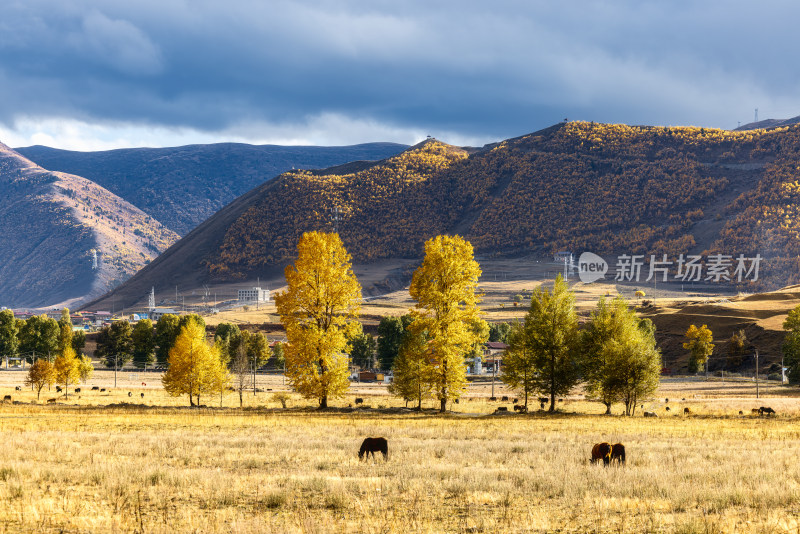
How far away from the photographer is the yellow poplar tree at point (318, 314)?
1734 inches

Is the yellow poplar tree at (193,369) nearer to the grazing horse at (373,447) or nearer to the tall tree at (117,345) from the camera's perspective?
the grazing horse at (373,447)

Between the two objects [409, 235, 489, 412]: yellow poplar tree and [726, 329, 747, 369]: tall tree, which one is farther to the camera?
[726, 329, 747, 369]: tall tree

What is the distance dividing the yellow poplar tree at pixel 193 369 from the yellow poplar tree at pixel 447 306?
20.4 metres

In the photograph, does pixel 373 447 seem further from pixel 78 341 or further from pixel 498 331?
pixel 78 341

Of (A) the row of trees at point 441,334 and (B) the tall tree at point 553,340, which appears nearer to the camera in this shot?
(A) the row of trees at point 441,334

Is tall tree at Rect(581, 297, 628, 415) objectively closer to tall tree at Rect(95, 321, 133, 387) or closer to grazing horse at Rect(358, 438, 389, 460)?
grazing horse at Rect(358, 438, 389, 460)

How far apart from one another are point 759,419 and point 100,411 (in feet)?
130

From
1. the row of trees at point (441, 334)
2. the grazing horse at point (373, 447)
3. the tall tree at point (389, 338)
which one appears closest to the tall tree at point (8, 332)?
the tall tree at point (389, 338)

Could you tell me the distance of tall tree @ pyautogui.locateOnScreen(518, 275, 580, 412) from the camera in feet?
158

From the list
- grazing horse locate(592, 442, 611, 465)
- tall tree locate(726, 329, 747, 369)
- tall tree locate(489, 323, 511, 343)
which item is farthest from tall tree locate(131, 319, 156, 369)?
grazing horse locate(592, 442, 611, 465)

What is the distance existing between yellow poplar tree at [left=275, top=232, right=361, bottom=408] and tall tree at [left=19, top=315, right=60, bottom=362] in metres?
94.8

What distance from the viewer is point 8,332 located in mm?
124438

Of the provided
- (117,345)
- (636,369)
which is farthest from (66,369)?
(636,369)

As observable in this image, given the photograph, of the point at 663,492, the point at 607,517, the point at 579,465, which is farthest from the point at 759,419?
the point at 607,517
